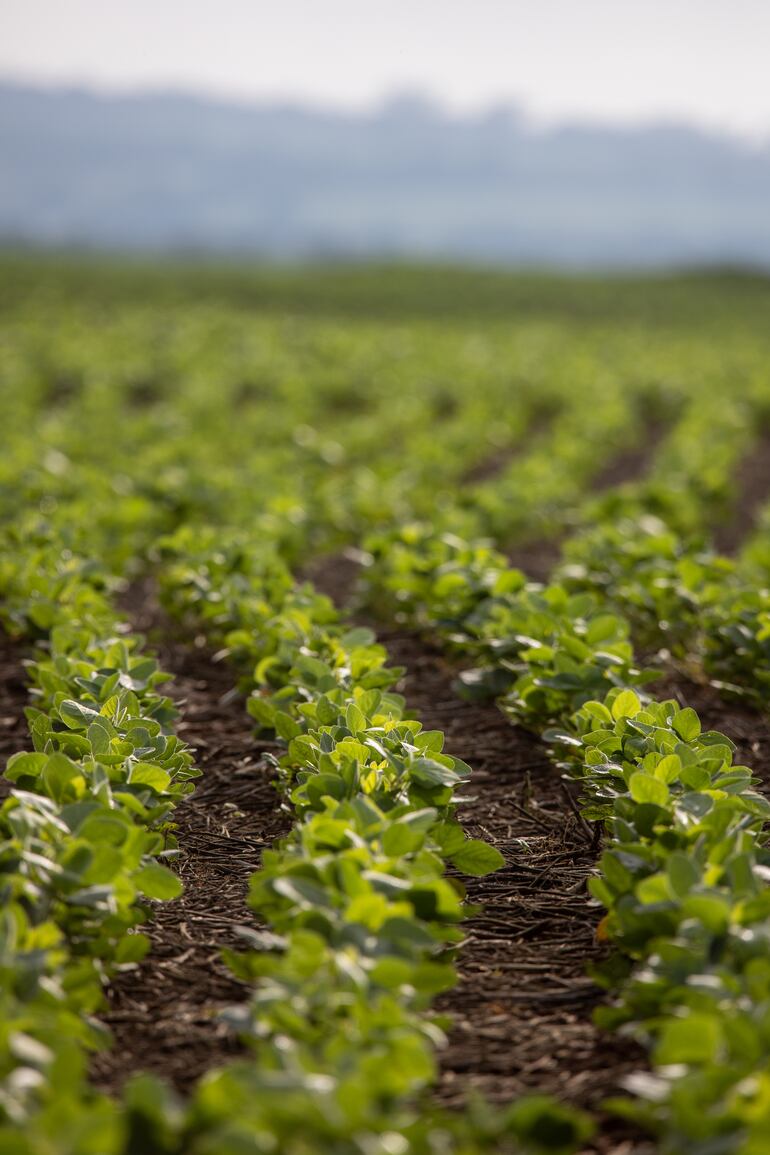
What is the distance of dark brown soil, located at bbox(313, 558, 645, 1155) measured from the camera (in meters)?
2.39

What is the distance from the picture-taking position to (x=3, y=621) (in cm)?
539

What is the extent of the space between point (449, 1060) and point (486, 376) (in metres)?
17.8

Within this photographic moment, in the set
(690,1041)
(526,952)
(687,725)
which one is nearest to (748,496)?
(687,725)

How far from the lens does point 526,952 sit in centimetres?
297

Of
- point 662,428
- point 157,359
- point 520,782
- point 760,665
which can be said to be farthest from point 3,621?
point 157,359

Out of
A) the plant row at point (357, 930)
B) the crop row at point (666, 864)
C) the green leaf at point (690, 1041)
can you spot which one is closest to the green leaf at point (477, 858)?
the plant row at point (357, 930)

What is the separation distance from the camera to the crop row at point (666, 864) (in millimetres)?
1812

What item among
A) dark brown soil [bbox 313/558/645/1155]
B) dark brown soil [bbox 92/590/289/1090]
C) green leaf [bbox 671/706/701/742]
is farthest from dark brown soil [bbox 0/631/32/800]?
green leaf [bbox 671/706/701/742]

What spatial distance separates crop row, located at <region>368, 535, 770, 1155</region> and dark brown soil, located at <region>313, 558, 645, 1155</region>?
0.13 m

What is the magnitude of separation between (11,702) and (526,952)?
2.87 metres

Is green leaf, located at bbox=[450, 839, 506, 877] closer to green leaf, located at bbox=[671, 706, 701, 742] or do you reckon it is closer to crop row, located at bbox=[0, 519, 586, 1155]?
crop row, located at bbox=[0, 519, 586, 1155]

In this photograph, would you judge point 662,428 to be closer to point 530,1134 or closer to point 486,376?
point 486,376

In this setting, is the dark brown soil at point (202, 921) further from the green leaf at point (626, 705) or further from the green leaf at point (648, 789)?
the green leaf at point (626, 705)

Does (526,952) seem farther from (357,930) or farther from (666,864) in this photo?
(357,930)
